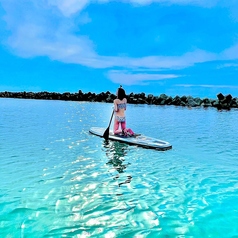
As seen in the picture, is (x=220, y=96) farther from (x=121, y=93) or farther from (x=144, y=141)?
(x=144, y=141)

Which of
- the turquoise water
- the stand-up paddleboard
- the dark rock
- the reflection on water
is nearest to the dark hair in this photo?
the stand-up paddleboard

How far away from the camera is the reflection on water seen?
10.1 m

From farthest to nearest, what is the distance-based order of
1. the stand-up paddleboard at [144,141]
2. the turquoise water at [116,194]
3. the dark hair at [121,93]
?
the dark hair at [121,93] → the stand-up paddleboard at [144,141] → the turquoise water at [116,194]

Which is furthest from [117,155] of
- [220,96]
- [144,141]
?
[220,96]

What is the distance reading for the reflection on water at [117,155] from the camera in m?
10.1

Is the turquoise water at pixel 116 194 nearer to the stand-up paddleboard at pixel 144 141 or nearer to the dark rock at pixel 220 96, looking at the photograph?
the stand-up paddleboard at pixel 144 141

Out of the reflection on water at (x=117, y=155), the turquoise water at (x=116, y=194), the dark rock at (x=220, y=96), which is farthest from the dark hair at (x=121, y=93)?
the dark rock at (x=220, y=96)

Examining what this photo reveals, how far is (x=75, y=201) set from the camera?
6.93m

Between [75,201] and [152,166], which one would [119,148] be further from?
[75,201]

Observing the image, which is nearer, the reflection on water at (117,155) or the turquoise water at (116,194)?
the turquoise water at (116,194)

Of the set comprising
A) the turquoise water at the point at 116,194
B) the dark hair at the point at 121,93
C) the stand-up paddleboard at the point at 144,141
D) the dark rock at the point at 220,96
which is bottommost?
the turquoise water at the point at 116,194

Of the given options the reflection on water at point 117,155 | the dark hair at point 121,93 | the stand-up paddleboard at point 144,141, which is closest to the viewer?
the reflection on water at point 117,155

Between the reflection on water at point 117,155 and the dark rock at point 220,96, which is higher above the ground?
the dark rock at point 220,96

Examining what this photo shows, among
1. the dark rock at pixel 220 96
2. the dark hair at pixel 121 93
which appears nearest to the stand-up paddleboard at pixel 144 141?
the dark hair at pixel 121 93
